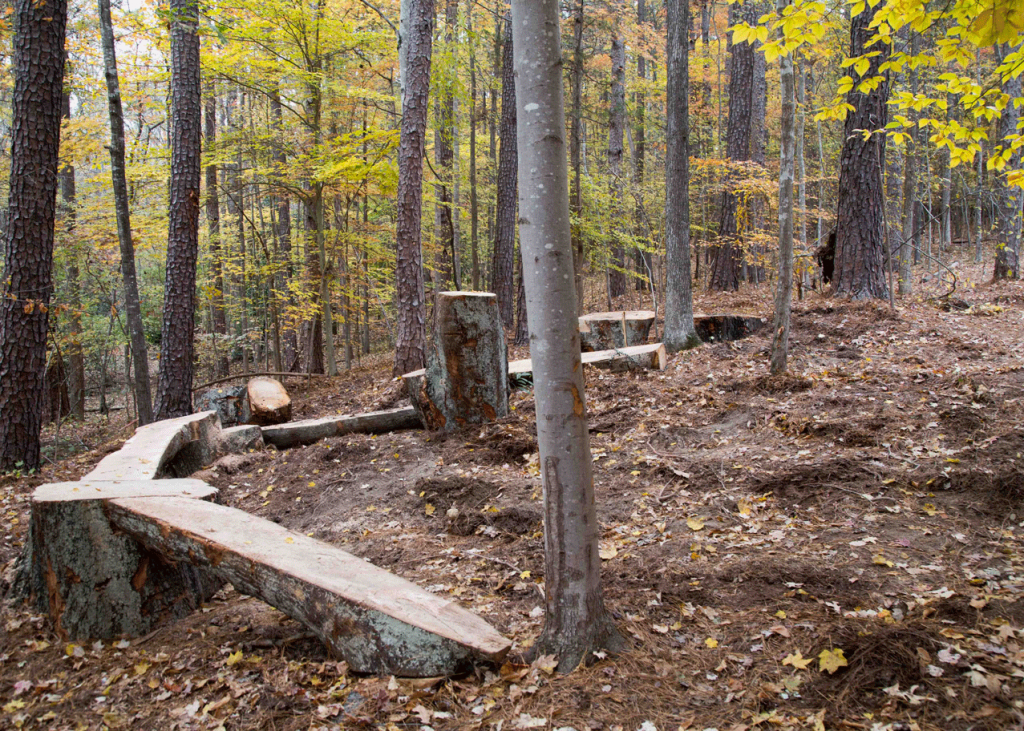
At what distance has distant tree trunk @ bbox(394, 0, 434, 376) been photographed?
8.60m

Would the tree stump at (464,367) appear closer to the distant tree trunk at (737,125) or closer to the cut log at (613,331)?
the cut log at (613,331)

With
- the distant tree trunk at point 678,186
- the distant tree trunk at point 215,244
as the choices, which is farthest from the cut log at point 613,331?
the distant tree trunk at point 215,244

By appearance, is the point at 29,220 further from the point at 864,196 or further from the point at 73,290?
the point at 864,196

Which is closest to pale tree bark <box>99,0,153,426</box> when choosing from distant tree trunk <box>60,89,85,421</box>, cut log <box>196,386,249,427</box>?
cut log <box>196,386,249,427</box>

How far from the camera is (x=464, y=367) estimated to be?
6.23 m

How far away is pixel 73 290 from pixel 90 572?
10.8 m

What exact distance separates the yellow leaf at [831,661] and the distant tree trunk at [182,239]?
7.63 metres

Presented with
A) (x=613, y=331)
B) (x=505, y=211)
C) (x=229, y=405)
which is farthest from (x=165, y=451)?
(x=505, y=211)

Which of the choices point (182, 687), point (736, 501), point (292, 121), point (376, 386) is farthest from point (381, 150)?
point (182, 687)

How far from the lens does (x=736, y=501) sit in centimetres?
420

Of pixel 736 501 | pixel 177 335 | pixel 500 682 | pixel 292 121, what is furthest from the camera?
pixel 292 121

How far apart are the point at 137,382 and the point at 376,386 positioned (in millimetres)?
3105

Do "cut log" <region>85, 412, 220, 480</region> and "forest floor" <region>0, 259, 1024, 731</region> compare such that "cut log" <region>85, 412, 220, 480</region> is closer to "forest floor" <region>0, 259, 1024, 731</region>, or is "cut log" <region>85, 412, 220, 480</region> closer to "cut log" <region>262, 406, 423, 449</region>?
"forest floor" <region>0, 259, 1024, 731</region>

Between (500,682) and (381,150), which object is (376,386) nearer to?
(381,150)
